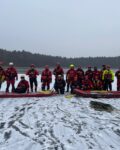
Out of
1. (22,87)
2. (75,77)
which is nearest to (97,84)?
(75,77)

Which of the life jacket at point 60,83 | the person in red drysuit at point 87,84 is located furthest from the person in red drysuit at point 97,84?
the life jacket at point 60,83

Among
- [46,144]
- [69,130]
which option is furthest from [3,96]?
[46,144]

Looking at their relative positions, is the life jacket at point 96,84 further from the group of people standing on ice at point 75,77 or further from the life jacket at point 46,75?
the life jacket at point 46,75

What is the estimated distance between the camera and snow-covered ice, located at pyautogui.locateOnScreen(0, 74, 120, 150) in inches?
268

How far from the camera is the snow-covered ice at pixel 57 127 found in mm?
6812

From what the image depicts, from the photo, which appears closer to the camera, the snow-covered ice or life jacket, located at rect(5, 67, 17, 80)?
the snow-covered ice

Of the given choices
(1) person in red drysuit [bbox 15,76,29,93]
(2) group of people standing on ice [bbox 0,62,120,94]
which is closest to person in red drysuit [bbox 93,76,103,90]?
(2) group of people standing on ice [bbox 0,62,120,94]

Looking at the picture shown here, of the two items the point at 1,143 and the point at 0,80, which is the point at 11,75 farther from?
the point at 1,143

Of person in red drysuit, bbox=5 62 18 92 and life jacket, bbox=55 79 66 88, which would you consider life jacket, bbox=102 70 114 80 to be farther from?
person in red drysuit, bbox=5 62 18 92

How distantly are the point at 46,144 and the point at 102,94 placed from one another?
26.0 feet

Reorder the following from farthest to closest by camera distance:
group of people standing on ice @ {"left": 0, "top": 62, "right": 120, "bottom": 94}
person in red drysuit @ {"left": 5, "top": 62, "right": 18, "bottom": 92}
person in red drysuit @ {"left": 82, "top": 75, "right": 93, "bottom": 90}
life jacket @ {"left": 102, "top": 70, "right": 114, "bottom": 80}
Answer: life jacket @ {"left": 102, "top": 70, "right": 114, "bottom": 80}
person in red drysuit @ {"left": 82, "top": 75, "right": 93, "bottom": 90}
group of people standing on ice @ {"left": 0, "top": 62, "right": 120, "bottom": 94}
person in red drysuit @ {"left": 5, "top": 62, "right": 18, "bottom": 92}

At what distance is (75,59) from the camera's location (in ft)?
353

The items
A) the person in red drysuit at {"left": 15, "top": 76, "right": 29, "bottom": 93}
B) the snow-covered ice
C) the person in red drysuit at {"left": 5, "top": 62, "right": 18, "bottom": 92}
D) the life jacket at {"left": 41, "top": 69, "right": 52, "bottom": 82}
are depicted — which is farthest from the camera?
the life jacket at {"left": 41, "top": 69, "right": 52, "bottom": 82}

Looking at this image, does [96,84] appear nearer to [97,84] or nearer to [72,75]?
[97,84]
